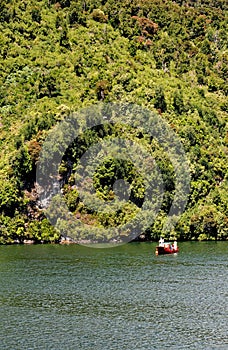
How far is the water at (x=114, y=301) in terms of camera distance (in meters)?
38.8

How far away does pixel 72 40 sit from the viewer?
135500 mm

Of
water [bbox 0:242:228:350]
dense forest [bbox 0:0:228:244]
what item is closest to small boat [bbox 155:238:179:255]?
water [bbox 0:242:228:350]

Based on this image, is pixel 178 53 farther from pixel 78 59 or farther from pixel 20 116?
pixel 20 116

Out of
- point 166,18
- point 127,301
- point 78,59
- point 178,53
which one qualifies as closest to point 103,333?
point 127,301

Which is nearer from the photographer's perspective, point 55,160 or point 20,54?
point 55,160

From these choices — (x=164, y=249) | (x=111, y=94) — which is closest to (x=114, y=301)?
(x=164, y=249)

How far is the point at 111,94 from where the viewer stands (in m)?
121

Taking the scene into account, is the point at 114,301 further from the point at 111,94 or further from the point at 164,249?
the point at 111,94

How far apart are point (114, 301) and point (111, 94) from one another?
75617 millimetres

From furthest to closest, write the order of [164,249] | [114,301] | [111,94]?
[111,94] < [164,249] < [114,301]

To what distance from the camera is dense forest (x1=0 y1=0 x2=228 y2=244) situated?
10544 cm

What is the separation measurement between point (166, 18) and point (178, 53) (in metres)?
14.8

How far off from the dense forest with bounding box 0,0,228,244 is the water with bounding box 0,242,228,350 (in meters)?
25.1

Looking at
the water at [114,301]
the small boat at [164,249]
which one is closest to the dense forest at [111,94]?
the small boat at [164,249]
